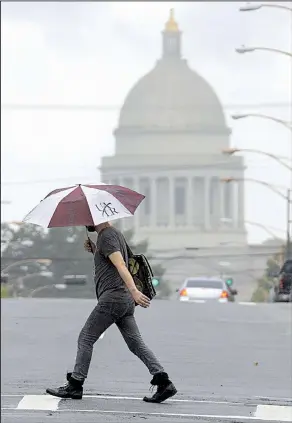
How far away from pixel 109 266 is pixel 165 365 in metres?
4.76

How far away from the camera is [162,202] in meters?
128

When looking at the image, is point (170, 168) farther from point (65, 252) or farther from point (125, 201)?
point (125, 201)

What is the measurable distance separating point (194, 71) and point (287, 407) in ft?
360

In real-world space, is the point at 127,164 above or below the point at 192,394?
above

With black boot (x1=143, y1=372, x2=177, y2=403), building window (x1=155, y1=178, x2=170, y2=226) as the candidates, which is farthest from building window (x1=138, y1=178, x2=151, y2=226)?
black boot (x1=143, y1=372, x2=177, y2=403)

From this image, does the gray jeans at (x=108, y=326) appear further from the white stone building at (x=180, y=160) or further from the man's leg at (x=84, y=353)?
the white stone building at (x=180, y=160)

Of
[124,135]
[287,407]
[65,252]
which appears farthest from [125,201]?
[124,135]

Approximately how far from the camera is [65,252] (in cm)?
5259

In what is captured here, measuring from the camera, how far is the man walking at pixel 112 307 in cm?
1242

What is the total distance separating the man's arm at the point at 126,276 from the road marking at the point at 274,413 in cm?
126

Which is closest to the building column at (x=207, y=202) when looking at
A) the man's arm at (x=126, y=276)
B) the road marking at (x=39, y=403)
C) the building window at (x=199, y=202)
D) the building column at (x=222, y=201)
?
the building window at (x=199, y=202)

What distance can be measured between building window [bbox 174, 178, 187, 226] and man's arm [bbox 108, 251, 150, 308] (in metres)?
116

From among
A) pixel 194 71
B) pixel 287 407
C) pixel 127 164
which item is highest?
pixel 194 71

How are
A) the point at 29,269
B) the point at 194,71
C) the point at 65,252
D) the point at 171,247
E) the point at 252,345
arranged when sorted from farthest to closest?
the point at 194,71 → the point at 171,247 → the point at 29,269 → the point at 65,252 → the point at 252,345
